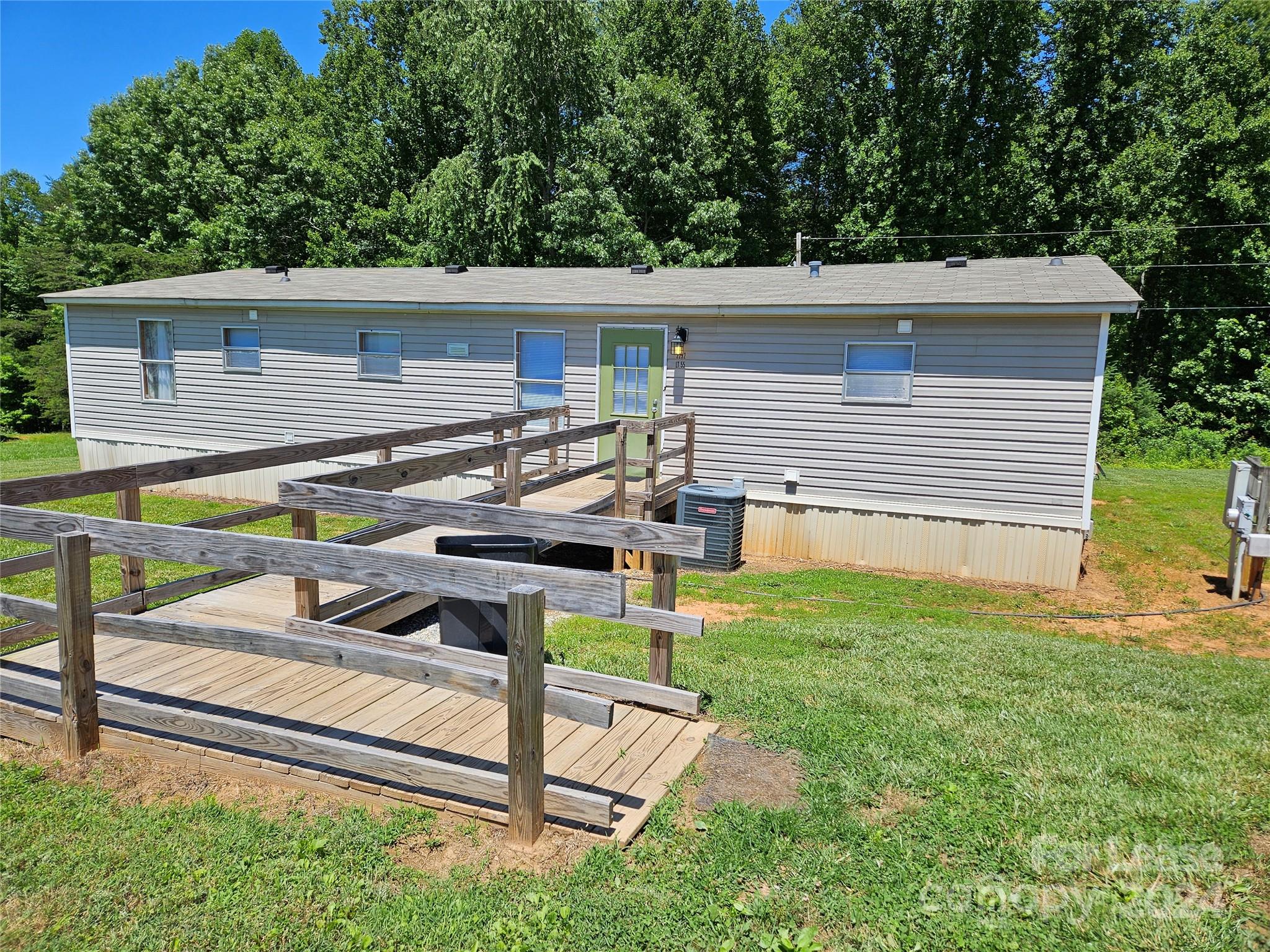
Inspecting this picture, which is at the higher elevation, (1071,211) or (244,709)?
(1071,211)

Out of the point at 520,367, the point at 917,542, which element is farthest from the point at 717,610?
the point at 520,367

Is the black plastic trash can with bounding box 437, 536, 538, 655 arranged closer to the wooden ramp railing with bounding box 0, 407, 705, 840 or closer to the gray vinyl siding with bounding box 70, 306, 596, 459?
the wooden ramp railing with bounding box 0, 407, 705, 840

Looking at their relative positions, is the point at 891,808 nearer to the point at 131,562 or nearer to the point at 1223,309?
the point at 131,562

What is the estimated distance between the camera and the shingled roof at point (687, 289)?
983 cm

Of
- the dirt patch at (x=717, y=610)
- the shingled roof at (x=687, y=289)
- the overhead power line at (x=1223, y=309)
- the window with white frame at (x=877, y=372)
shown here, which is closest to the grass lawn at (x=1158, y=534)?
the shingled roof at (x=687, y=289)

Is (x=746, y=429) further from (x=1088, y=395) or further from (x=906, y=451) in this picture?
(x=1088, y=395)

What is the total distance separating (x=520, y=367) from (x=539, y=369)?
0.33 metres

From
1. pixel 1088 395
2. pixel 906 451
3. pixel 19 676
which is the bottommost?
pixel 19 676

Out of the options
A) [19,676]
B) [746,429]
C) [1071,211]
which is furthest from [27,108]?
[1071,211]

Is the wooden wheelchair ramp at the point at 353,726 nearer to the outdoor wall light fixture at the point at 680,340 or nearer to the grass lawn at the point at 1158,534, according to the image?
the grass lawn at the point at 1158,534

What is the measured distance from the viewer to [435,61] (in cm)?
2611

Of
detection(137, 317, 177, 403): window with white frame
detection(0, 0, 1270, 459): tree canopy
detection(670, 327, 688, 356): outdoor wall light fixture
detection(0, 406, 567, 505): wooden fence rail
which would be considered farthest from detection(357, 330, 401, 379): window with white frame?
detection(0, 0, 1270, 459): tree canopy

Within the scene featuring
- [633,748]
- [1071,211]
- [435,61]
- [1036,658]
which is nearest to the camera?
[633,748]

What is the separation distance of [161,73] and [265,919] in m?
40.2
